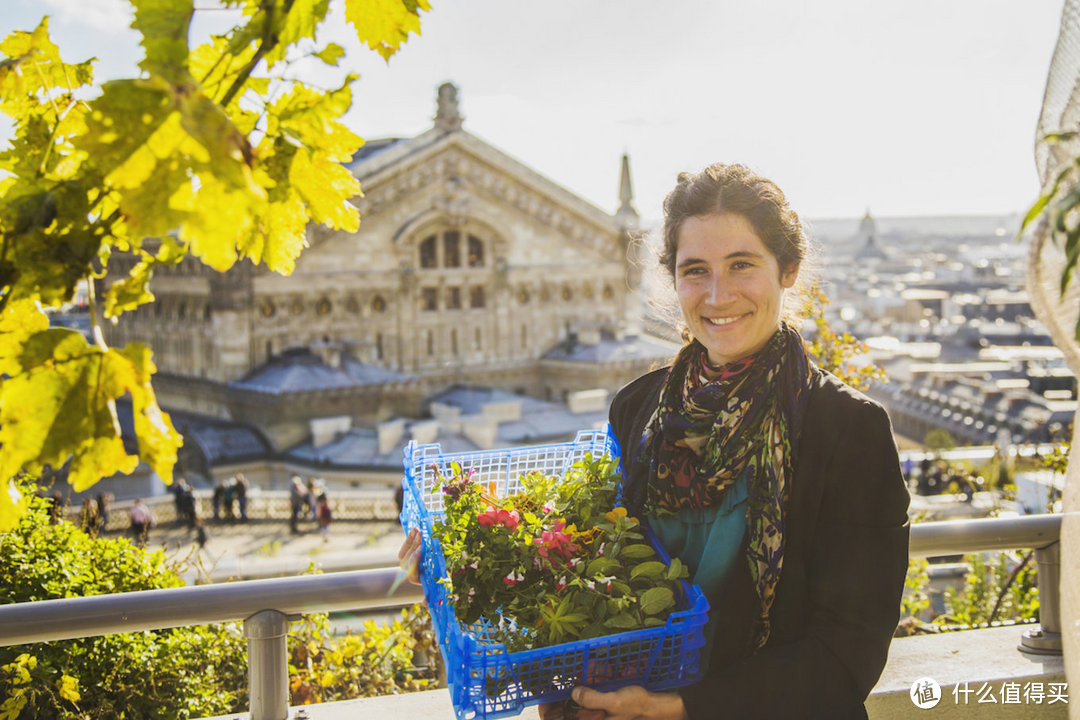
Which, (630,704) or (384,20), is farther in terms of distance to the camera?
(630,704)

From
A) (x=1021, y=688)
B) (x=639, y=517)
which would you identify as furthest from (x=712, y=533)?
(x=1021, y=688)

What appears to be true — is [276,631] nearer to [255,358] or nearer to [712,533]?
[712,533]

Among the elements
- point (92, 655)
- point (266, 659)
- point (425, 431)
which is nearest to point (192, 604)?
point (266, 659)

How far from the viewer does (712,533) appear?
1939 millimetres

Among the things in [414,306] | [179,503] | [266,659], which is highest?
[414,306]

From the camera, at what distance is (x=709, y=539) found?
1938mm

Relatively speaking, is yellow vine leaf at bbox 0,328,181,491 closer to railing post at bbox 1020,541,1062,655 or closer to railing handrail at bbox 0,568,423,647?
railing handrail at bbox 0,568,423,647

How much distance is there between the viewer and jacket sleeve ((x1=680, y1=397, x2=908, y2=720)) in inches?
69.7

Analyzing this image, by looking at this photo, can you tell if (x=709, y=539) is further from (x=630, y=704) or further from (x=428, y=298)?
(x=428, y=298)

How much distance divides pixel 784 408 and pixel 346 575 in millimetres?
1252

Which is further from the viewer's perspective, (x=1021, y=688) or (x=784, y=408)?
(x=1021, y=688)

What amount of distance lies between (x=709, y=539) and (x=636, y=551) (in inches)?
7.8

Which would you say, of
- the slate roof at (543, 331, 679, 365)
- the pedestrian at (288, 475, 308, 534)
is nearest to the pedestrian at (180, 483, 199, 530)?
the pedestrian at (288, 475, 308, 534)

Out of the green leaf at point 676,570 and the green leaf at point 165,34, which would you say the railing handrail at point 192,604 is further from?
the green leaf at point 165,34
